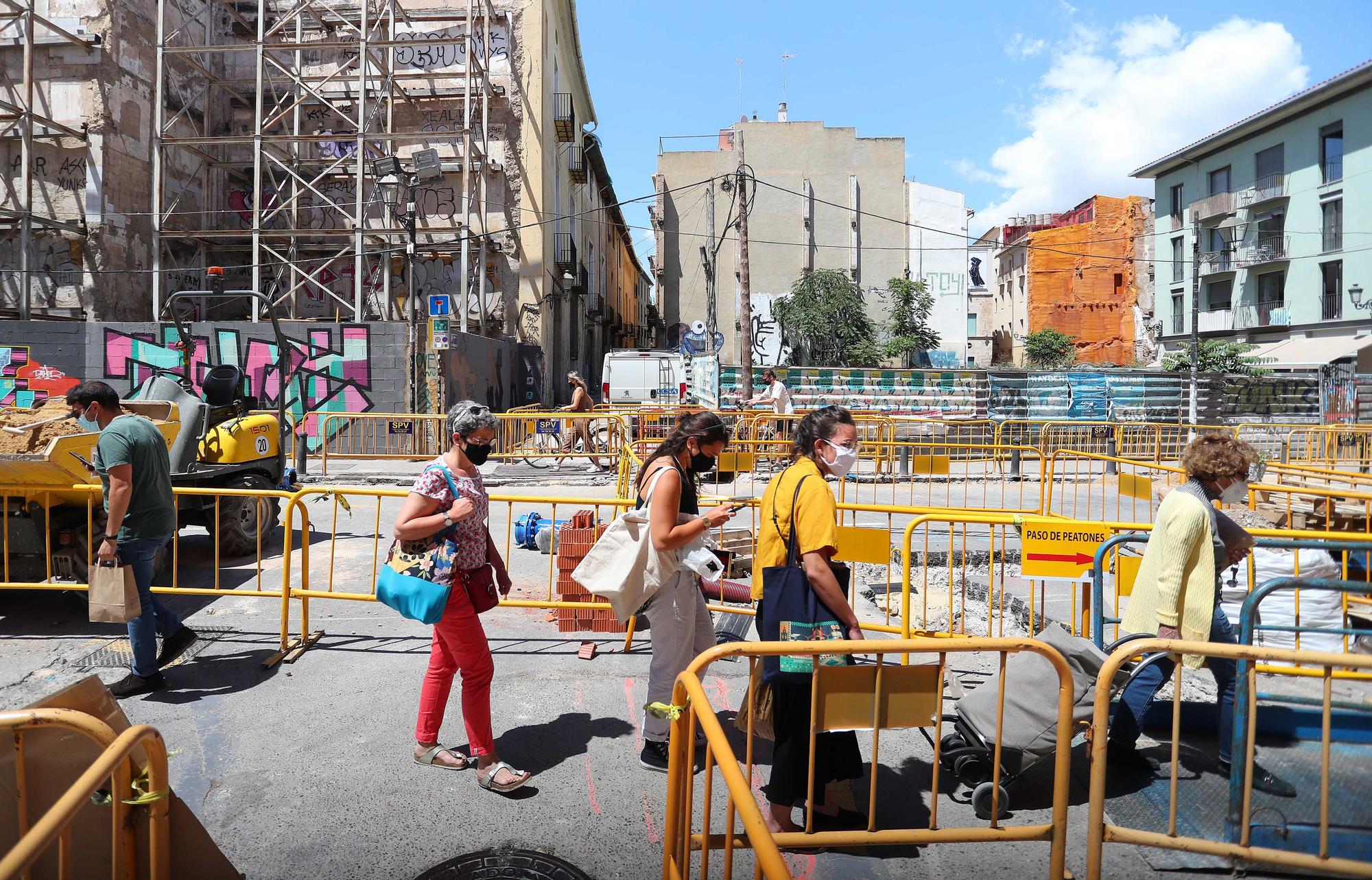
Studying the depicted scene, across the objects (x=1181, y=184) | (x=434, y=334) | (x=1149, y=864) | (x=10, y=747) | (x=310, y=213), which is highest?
(x=1181, y=184)

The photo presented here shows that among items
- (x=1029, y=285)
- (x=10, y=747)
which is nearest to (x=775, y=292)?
(x=1029, y=285)

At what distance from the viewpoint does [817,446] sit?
379cm

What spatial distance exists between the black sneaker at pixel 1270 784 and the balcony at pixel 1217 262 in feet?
151

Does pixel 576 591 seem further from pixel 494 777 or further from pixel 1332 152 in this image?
pixel 1332 152

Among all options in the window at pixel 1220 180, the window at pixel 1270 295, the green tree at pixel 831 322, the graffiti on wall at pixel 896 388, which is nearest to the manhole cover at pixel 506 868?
Result: the graffiti on wall at pixel 896 388

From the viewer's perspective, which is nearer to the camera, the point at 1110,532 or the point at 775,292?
the point at 1110,532

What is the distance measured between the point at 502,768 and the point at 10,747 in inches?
78.0

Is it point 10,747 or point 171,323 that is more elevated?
point 171,323

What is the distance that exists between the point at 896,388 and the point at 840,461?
18.7 m

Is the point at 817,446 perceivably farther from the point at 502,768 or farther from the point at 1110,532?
the point at 1110,532

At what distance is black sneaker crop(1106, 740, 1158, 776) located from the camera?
4.11 m

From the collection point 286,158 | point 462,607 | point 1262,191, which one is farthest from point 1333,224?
point 462,607

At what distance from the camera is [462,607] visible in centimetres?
397

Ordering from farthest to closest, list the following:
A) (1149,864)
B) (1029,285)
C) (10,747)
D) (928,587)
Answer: (1029,285)
(928,587)
(1149,864)
(10,747)
